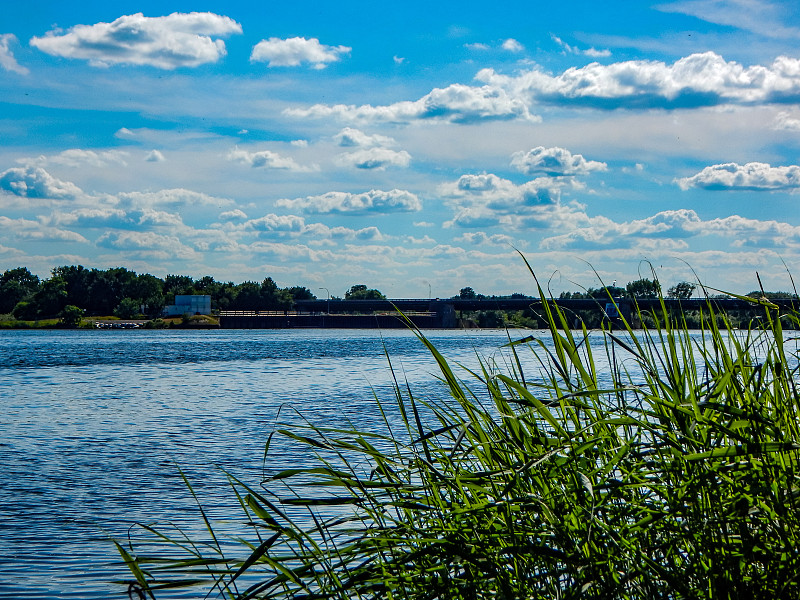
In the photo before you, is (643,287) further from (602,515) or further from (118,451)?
(118,451)

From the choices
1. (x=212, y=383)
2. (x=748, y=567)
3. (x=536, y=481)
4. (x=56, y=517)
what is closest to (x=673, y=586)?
(x=748, y=567)

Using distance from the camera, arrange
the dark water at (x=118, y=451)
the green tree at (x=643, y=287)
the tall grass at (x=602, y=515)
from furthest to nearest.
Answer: the dark water at (x=118, y=451), the green tree at (x=643, y=287), the tall grass at (x=602, y=515)

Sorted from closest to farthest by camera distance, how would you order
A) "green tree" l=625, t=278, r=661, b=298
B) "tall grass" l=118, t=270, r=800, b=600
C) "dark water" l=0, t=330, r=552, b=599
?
1. "tall grass" l=118, t=270, r=800, b=600
2. "green tree" l=625, t=278, r=661, b=298
3. "dark water" l=0, t=330, r=552, b=599

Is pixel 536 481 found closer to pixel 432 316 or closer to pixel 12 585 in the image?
pixel 12 585

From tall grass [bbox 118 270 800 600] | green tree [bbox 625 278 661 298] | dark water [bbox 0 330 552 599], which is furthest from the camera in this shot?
dark water [bbox 0 330 552 599]

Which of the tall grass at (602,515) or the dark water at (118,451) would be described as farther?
the dark water at (118,451)

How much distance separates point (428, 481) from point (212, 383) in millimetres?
44587

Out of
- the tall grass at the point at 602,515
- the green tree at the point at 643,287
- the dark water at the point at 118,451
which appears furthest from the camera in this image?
the dark water at the point at 118,451

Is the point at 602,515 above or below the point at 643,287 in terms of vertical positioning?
below

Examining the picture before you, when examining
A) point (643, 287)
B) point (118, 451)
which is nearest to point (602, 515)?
point (643, 287)

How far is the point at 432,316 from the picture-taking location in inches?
7456

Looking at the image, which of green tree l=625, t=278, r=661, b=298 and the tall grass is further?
green tree l=625, t=278, r=661, b=298

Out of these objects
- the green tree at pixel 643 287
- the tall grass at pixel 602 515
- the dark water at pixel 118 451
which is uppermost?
the green tree at pixel 643 287

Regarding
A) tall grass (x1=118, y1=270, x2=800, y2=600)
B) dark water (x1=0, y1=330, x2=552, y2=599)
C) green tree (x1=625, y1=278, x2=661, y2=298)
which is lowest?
dark water (x1=0, y1=330, x2=552, y2=599)
